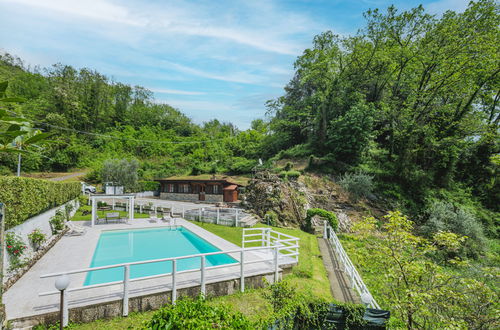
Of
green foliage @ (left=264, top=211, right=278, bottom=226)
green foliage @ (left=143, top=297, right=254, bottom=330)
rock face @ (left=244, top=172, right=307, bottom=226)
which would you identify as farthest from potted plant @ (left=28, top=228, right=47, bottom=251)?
rock face @ (left=244, top=172, right=307, bottom=226)

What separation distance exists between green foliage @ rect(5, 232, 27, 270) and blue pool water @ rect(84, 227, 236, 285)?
2.07 meters

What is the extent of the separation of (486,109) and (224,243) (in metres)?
28.8

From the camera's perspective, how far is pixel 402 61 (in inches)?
917

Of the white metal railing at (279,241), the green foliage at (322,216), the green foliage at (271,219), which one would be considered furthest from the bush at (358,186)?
the white metal railing at (279,241)

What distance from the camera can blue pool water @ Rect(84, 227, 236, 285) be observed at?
870 centimetres

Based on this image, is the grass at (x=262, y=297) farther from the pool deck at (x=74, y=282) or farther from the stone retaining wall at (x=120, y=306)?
the pool deck at (x=74, y=282)

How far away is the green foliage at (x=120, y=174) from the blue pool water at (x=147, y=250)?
18.7 m

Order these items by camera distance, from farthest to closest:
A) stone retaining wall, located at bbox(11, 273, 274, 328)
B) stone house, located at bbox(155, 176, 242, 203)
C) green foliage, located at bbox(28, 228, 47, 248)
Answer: stone house, located at bbox(155, 176, 242, 203), green foliage, located at bbox(28, 228, 47, 248), stone retaining wall, located at bbox(11, 273, 274, 328)

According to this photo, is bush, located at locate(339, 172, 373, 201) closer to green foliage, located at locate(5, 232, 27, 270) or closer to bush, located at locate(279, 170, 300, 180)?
bush, located at locate(279, 170, 300, 180)

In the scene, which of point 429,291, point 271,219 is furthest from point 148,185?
point 429,291

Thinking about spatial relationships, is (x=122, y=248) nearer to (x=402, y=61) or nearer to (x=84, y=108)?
(x=402, y=61)

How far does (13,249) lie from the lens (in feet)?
24.5

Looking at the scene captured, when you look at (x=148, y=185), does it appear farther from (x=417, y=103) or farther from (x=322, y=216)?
(x=417, y=103)

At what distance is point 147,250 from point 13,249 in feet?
18.1
